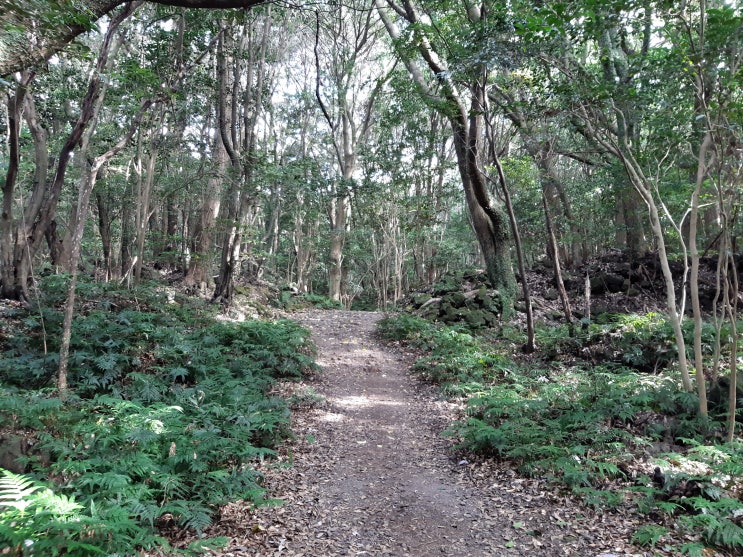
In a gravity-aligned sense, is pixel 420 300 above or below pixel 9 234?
below

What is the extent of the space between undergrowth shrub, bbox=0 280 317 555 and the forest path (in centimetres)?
38

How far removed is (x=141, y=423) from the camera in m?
4.40

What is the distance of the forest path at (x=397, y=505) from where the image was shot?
3621 millimetres

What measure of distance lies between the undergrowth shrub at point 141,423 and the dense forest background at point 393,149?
211 mm

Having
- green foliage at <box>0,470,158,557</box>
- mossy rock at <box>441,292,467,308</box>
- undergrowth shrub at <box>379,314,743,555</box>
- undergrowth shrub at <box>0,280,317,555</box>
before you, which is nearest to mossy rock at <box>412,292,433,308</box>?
mossy rock at <box>441,292,467,308</box>

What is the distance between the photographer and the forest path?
3.62 m

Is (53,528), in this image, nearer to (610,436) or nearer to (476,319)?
(610,436)

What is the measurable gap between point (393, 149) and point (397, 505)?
17466 mm

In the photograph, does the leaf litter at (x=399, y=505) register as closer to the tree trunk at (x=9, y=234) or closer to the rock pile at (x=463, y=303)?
the rock pile at (x=463, y=303)

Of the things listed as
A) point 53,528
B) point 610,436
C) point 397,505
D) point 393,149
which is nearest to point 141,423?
point 53,528

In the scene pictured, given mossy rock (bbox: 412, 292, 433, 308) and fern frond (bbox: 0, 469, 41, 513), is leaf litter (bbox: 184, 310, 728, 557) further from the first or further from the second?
mossy rock (bbox: 412, 292, 433, 308)

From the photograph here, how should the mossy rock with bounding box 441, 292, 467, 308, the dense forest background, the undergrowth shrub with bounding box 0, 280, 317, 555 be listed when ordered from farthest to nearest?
the mossy rock with bounding box 441, 292, 467, 308, the dense forest background, the undergrowth shrub with bounding box 0, 280, 317, 555

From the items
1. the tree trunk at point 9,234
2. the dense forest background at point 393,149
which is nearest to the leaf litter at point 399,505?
the dense forest background at point 393,149

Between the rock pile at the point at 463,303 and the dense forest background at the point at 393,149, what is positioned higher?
the dense forest background at the point at 393,149
